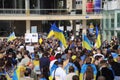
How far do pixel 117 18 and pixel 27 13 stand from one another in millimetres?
26373

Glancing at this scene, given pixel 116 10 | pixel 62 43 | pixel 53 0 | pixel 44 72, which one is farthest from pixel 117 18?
pixel 53 0

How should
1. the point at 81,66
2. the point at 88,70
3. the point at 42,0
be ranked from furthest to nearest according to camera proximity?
the point at 42,0 → the point at 81,66 → the point at 88,70

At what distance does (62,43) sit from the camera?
22391 millimetres

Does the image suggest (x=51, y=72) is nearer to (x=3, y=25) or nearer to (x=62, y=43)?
(x=62, y=43)

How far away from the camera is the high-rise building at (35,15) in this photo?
65.8 metres

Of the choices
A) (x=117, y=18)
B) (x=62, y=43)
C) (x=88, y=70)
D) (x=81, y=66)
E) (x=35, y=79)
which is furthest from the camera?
(x=117, y=18)

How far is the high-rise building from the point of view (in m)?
65.8

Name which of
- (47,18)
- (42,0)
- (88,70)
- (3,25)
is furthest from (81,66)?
(42,0)

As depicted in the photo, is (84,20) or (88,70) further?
(84,20)

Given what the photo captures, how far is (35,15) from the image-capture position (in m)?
66.2

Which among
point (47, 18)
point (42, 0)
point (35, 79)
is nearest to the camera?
point (35, 79)

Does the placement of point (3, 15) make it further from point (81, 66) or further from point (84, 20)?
point (81, 66)

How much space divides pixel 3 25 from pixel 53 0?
11.0m

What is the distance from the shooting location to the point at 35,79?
13.1 m
